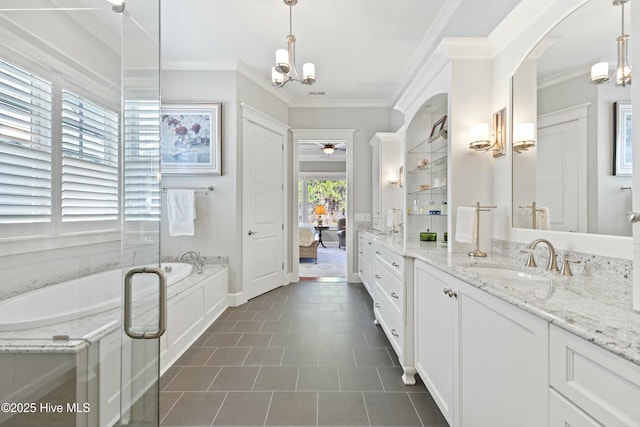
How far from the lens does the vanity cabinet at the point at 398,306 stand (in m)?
1.92

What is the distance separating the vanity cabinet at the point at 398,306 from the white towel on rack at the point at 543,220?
758mm

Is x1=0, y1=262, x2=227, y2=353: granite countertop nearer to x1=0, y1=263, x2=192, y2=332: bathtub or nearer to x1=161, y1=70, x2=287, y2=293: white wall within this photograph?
x1=0, y1=263, x2=192, y2=332: bathtub

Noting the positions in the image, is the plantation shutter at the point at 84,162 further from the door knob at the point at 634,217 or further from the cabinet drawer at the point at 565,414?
the door knob at the point at 634,217

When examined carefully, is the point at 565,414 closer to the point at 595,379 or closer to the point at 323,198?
the point at 595,379

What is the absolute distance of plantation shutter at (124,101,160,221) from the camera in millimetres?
1148

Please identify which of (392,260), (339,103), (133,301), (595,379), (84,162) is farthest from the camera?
(339,103)

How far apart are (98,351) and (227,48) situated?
3273 mm

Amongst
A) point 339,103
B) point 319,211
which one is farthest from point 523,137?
point 319,211

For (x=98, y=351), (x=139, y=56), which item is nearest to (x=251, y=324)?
(x=98, y=351)

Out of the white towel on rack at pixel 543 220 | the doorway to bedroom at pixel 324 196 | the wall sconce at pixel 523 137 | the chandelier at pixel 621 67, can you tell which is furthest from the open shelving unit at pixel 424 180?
the doorway to bedroom at pixel 324 196

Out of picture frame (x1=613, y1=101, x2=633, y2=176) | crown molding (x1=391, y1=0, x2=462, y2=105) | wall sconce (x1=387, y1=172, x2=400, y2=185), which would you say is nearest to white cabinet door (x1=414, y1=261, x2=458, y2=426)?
picture frame (x1=613, y1=101, x2=633, y2=176)

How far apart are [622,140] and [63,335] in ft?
Result: 7.73

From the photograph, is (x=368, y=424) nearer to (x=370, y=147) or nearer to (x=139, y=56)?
(x=139, y=56)

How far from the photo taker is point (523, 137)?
165 centimetres
